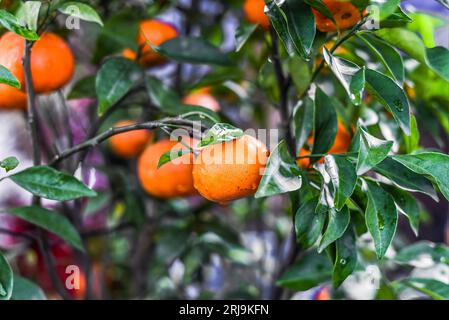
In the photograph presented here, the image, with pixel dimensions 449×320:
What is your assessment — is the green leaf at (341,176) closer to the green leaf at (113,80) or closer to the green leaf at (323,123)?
the green leaf at (323,123)

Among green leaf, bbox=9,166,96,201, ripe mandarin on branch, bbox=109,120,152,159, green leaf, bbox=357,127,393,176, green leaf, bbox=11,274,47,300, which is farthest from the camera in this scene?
ripe mandarin on branch, bbox=109,120,152,159

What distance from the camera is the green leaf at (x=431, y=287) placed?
809 millimetres

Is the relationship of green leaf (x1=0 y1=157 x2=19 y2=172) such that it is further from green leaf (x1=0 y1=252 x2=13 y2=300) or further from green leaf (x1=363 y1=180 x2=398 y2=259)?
green leaf (x1=363 y1=180 x2=398 y2=259)

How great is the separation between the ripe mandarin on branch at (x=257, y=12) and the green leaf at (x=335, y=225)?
0.31 metres

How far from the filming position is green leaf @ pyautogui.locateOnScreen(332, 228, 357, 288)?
2.14 feet

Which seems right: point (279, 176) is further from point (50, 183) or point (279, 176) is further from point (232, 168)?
point (50, 183)

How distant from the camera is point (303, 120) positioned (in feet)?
2.72

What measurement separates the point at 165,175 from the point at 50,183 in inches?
9.0

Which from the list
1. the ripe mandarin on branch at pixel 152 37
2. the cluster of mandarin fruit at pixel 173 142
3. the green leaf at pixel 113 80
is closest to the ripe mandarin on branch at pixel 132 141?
the cluster of mandarin fruit at pixel 173 142

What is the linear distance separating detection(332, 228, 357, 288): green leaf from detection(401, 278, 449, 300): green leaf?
22 cm

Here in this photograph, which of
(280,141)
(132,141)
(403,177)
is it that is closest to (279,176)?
(280,141)

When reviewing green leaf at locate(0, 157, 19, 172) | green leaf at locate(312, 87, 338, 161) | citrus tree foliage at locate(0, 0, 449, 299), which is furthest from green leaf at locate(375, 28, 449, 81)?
green leaf at locate(0, 157, 19, 172)

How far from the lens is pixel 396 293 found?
884 millimetres
